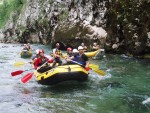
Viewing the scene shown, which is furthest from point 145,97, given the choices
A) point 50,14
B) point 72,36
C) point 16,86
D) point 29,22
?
point 29,22

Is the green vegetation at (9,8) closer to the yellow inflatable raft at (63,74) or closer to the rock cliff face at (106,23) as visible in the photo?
the rock cliff face at (106,23)

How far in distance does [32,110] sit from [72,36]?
62.5ft

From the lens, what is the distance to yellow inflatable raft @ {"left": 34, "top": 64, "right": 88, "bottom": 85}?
12.1 meters

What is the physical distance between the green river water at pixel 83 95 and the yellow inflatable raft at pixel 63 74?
41cm

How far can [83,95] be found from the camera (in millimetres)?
11398

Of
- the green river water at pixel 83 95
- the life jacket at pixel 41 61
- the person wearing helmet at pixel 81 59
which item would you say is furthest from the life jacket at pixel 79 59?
the life jacket at pixel 41 61

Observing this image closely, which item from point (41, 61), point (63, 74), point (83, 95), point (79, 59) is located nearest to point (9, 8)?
point (41, 61)

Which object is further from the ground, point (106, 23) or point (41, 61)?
point (106, 23)

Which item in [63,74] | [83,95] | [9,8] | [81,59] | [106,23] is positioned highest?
[9,8]

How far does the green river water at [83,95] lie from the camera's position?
9.68m

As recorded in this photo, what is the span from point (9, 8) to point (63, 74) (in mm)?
57401

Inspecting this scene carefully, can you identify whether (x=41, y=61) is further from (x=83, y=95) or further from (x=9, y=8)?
(x=9, y=8)

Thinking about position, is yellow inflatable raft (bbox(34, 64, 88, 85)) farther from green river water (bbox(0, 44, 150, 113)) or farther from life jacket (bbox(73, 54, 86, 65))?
life jacket (bbox(73, 54, 86, 65))

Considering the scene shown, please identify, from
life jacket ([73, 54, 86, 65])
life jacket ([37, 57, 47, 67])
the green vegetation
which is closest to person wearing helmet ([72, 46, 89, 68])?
life jacket ([73, 54, 86, 65])
